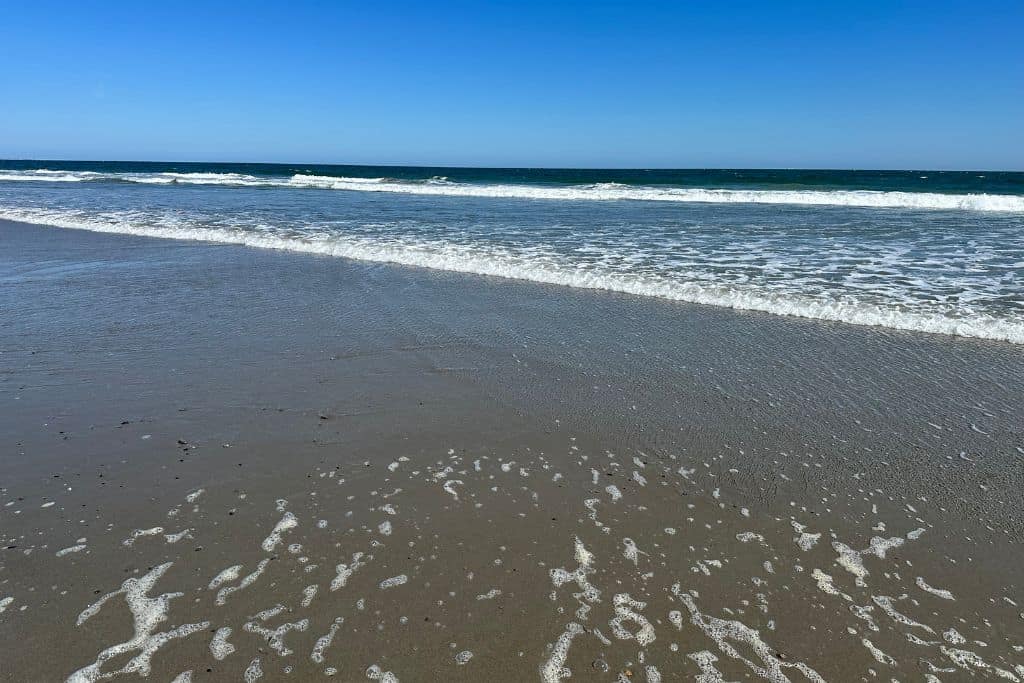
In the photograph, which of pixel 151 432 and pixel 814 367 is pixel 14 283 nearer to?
pixel 151 432

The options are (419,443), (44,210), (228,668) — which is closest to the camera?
(228,668)

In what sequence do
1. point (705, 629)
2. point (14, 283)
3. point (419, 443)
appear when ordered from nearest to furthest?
point (705, 629)
point (419, 443)
point (14, 283)

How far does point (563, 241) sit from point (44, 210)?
1852cm

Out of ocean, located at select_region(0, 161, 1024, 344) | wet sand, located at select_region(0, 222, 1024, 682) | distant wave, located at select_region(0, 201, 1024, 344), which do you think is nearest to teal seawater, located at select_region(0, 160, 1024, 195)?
ocean, located at select_region(0, 161, 1024, 344)

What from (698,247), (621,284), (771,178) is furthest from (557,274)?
(771,178)

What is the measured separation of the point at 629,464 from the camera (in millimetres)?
3715

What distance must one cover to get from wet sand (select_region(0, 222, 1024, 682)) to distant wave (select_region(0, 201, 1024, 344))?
54cm

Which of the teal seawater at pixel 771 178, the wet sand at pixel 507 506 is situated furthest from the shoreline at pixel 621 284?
the teal seawater at pixel 771 178

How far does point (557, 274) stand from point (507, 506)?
6.67m

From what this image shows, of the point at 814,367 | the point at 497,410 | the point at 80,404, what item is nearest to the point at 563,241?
the point at 814,367

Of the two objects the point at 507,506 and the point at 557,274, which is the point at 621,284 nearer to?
the point at 557,274

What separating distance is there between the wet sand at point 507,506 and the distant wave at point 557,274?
21.4 inches

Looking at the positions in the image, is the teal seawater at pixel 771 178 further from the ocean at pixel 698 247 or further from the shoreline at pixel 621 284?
the shoreline at pixel 621 284

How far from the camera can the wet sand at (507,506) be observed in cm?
229
